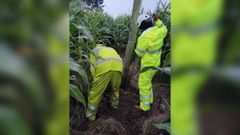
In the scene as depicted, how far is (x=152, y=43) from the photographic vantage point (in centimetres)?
411

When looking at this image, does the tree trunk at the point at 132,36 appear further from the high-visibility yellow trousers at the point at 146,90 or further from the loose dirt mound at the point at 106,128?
the loose dirt mound at the point at 106,128

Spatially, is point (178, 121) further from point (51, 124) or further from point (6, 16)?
point (6, 16)

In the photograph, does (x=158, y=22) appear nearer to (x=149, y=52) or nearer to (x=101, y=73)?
(x=149, y=52)

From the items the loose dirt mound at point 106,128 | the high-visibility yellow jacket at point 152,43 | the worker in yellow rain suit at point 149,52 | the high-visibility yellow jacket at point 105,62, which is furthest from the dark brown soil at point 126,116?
the high-visibility yellow jacket at point 105,62

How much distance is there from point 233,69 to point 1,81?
1.20ft

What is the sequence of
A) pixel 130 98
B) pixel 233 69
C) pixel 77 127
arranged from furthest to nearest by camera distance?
pixel 130 98 → pixel 77 127 → pixel 233 69

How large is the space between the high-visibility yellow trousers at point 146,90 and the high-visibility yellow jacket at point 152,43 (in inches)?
5.0

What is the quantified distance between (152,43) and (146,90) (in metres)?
0.51

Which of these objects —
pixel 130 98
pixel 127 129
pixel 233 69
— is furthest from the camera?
pixel 130 98

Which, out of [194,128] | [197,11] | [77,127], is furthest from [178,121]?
[77,127]

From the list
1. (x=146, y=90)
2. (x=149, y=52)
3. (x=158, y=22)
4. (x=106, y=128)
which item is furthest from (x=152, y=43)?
(x=106, y=128)

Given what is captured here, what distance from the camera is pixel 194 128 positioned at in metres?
0.64

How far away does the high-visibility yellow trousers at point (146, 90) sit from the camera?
408 centimetres

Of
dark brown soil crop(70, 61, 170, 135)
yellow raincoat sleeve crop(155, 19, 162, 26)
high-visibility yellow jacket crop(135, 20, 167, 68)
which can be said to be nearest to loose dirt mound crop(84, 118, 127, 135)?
dark brown soil crop(70, 61, 170, 135)
